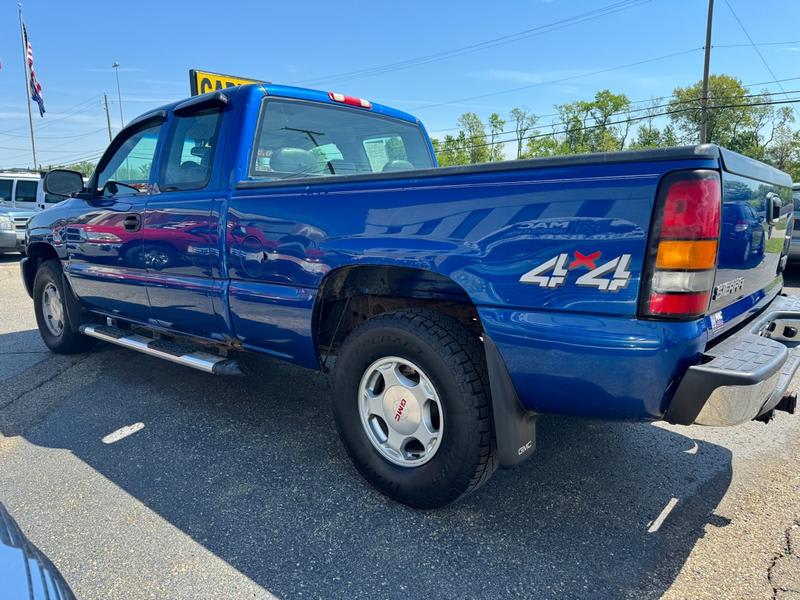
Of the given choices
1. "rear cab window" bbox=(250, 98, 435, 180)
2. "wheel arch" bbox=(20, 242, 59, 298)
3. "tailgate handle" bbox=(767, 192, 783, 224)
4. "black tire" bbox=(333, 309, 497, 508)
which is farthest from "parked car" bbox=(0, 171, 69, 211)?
"tailgate handle" bbox=(767, 192, 783, 224)

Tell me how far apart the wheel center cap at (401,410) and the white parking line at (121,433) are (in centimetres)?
186

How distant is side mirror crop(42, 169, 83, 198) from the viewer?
4.50 meters

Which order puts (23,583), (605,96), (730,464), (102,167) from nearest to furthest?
(23,583), (730,464), (102,167), (605,96)

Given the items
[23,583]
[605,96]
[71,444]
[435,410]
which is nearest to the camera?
[23,583]

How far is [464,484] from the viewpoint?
7.80 feet

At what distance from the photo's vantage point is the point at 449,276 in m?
2.27

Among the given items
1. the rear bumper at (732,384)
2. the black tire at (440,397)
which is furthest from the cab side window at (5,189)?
the rear bumper at (732,384)

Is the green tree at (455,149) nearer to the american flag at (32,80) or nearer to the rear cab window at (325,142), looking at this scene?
the american flag at (32,80)

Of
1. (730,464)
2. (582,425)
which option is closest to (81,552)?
(582,425)

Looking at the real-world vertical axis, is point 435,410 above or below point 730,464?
above

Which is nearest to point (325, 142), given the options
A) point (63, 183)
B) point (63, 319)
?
point (63, 183)

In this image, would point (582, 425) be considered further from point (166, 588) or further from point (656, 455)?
point (166, 588)

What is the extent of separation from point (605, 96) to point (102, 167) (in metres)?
50.3

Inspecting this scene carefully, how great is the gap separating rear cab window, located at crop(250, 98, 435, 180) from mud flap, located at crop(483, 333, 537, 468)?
1526mm
